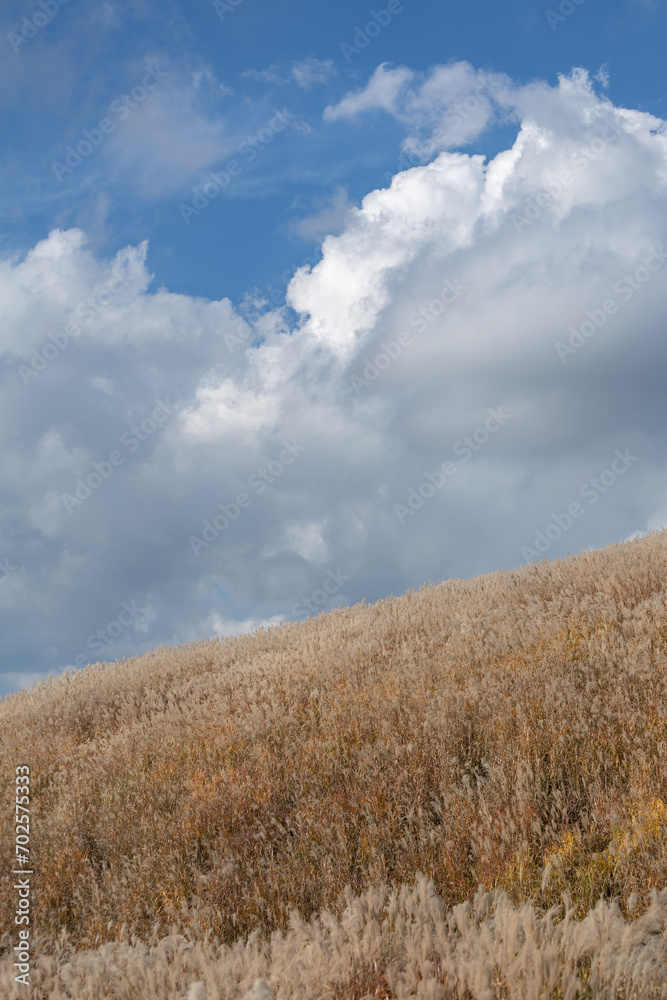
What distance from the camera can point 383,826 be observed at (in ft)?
16.2

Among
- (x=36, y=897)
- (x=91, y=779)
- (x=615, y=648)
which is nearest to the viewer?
(x=36, y=897)

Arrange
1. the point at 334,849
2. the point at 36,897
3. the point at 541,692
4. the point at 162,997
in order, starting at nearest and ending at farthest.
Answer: the point at 162,997 → the point at 334,849 → the point at 36,897 → the point at 541,692

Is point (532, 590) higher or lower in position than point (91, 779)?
higher

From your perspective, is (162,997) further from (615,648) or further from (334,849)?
(615,648)

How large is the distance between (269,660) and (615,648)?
533 cm

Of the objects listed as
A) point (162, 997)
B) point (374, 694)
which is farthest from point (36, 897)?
point (374, 694)

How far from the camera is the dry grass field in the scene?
3.29 metres

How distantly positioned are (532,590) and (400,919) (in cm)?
745

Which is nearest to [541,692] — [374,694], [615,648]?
[615,648]

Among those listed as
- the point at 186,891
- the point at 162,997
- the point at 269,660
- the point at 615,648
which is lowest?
the point at 162,997

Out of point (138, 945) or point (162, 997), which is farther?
point (138, 945)

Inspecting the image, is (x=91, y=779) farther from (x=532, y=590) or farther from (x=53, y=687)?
(x=532, y=590)

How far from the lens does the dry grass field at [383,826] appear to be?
329 cm

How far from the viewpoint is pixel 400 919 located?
3576 mm
